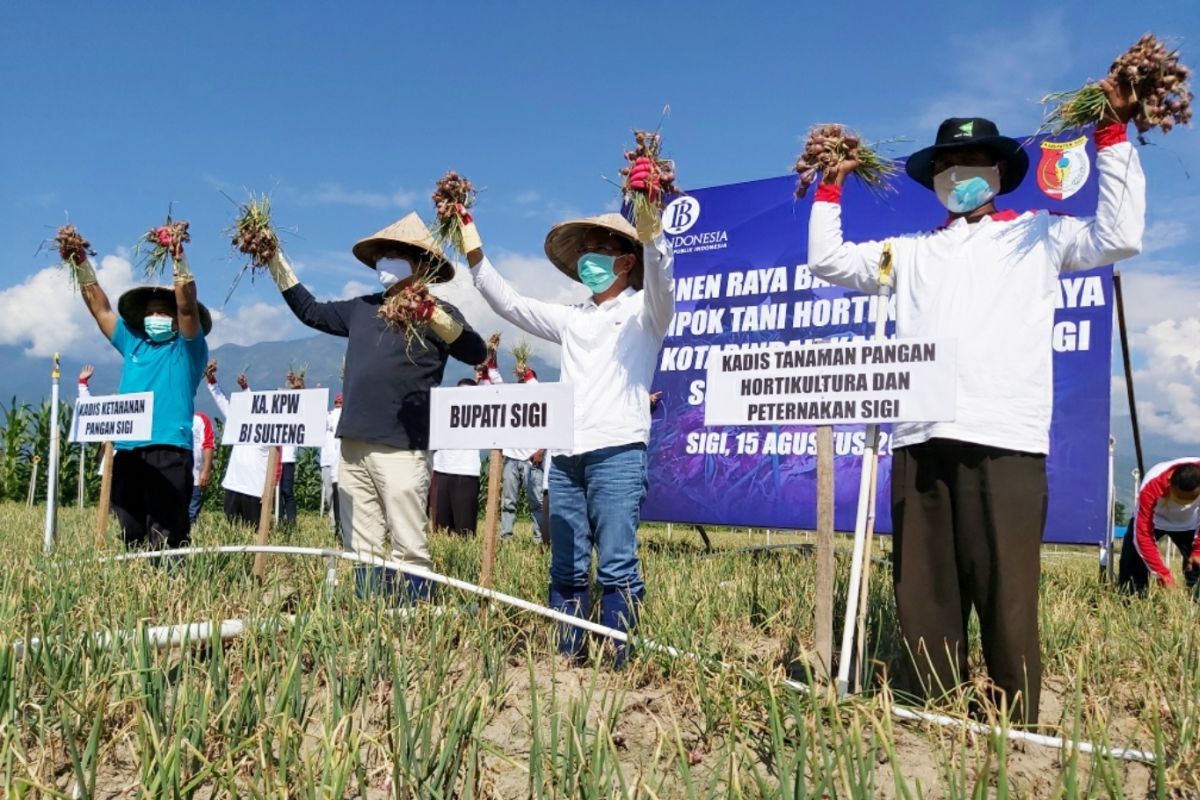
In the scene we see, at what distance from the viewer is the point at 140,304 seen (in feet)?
16.6

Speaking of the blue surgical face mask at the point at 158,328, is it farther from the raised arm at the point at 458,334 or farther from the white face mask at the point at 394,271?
the raised arm at the point at 458,334

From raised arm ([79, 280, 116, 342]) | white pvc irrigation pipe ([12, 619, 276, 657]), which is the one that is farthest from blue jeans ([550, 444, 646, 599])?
raised arm ([79, 280, 116, 342])

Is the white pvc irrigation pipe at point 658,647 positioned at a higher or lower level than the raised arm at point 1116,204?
lower

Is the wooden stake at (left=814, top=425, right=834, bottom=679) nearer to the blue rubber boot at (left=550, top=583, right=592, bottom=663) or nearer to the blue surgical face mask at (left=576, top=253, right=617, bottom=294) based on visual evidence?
the blue rubber boot at (left=550, top=583, right=592, bottom=663)

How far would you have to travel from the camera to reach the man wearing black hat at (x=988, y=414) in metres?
2.63

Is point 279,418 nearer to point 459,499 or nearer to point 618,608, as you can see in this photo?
point 618,608

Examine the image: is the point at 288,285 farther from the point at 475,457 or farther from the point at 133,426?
the point at 475,457

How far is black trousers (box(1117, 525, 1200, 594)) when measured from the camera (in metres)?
5.62

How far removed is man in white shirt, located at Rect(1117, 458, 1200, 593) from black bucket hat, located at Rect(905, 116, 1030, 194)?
10.7 feet

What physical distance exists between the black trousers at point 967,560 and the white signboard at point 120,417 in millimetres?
3757

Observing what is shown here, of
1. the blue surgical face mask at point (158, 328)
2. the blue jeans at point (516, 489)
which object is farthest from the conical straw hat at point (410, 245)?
the blue jeans at point (516, 489)

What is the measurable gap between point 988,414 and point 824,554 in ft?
2.06

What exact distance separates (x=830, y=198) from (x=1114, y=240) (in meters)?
0.83

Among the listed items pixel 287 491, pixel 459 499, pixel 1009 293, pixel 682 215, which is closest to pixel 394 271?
pixel 1009 293
